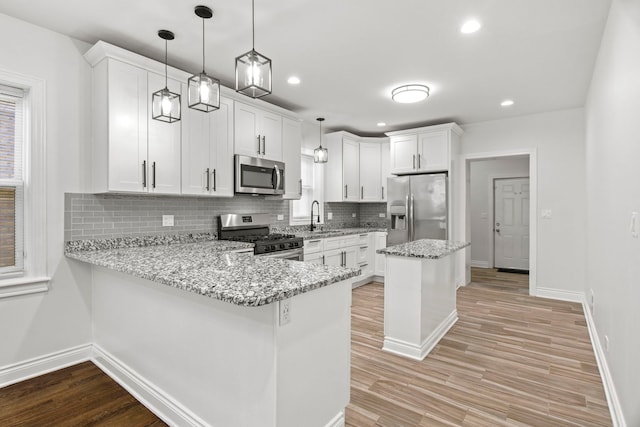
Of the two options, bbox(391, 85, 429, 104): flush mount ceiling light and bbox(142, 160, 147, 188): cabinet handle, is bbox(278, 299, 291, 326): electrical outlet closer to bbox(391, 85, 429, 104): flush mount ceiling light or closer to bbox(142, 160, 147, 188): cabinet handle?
bbox(142, 160, 147, 188): cabinet handle

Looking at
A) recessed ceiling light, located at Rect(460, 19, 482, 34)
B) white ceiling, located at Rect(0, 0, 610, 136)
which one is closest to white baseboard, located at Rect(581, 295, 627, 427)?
white ceiling, located at Rect(0, 0, 610, 136)

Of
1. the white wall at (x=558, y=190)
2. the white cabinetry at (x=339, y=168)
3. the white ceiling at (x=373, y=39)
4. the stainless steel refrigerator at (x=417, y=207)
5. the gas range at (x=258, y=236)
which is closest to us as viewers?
the white ceiling at (x=373, y=39)

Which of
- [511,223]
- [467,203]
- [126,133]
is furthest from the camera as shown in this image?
[511,223]

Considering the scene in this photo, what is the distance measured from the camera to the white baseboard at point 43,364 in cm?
240

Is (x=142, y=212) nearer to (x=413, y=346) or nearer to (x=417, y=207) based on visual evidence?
(x=413, y=346)

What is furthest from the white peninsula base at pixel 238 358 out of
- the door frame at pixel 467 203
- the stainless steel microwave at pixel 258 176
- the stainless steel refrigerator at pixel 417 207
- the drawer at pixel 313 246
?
the door frame at pixel 467 203

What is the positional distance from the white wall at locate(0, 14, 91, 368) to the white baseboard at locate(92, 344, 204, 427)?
0.42m

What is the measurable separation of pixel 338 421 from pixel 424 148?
427cm

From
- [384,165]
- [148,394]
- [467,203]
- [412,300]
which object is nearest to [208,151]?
[148,394]

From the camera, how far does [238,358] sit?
1.57 meters

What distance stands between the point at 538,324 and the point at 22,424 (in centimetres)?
448

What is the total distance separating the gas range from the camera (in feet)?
11.5

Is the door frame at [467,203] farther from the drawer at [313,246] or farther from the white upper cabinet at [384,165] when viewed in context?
the drawer at [313,246]

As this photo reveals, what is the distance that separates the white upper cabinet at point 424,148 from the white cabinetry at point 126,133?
140 inches
